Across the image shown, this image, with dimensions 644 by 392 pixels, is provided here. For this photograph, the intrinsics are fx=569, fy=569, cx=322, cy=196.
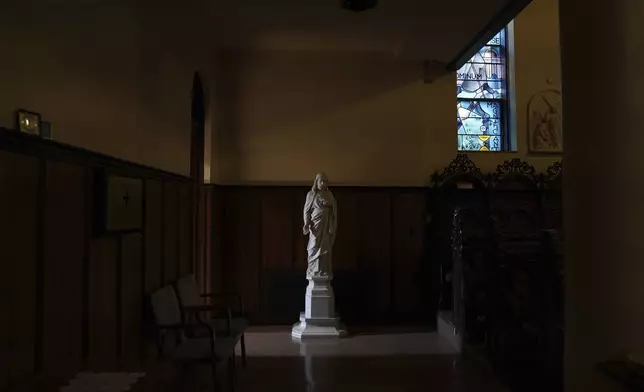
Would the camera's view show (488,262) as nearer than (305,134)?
Yes

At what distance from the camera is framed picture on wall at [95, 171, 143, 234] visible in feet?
11.5

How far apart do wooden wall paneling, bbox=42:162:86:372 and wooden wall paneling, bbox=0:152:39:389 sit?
0.39 ft

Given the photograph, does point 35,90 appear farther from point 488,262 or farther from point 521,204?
point 521,204

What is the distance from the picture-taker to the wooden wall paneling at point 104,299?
11.3ft

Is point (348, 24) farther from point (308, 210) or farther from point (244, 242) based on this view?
point (244, 242)

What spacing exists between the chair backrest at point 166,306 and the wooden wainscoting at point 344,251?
3130 millimetres

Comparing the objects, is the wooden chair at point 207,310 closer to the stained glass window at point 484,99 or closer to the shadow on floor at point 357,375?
the shadow on floor at point 357,375

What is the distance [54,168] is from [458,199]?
6242mm

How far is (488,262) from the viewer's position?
566 cm

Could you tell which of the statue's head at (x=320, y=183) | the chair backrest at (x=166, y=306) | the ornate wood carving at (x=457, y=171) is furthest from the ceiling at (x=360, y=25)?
the chair backrest at (x=166, y=306)

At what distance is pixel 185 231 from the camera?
20.1 feet

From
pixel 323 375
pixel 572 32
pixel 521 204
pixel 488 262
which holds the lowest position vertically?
pixel 323 375

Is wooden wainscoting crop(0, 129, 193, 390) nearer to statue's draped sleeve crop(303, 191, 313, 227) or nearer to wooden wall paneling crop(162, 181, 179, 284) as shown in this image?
wooden wall paneling crop(162, 181, 179, 284)

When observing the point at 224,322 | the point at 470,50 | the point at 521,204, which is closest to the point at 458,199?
the point at 521,204
